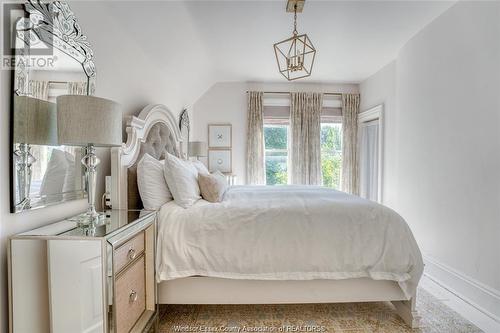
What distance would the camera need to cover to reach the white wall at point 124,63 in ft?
3.84

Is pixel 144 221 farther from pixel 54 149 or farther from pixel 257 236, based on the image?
pixel 257 236

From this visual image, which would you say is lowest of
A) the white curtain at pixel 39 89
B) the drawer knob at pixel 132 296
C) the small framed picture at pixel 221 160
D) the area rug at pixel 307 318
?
the area rug at pixel 307 318

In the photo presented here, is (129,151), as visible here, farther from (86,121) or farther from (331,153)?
(331,153)

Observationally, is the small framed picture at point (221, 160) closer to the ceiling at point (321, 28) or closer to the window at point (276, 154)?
the window at point (276, 154)

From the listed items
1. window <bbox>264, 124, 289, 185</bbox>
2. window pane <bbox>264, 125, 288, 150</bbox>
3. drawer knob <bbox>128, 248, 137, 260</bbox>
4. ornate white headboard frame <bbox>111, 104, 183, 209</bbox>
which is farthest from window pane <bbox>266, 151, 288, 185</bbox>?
drawer knob <bbox>128, 248, 137, 260</bbox>

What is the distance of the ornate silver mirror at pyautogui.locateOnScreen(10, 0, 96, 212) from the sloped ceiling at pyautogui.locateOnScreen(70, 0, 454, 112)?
0.28 meters

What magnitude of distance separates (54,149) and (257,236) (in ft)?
4.14

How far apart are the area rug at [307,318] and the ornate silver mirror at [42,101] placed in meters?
1.14

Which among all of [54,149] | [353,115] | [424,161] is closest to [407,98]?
[424,161]

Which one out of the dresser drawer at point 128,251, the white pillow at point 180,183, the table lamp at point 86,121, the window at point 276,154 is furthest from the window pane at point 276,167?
the table lamp at point 86,121

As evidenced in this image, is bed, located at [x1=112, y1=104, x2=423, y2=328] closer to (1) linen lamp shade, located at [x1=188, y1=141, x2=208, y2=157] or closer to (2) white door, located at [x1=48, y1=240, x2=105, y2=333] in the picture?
(2) white door, located at [x1=48, y1=240, x2=105, y2=333]

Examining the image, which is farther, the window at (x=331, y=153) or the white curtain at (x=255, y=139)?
the window at (x=331, y=153)

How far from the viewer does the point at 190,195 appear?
2057 millimetres

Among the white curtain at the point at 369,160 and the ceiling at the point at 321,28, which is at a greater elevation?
the ceiling at the point at 321,28
